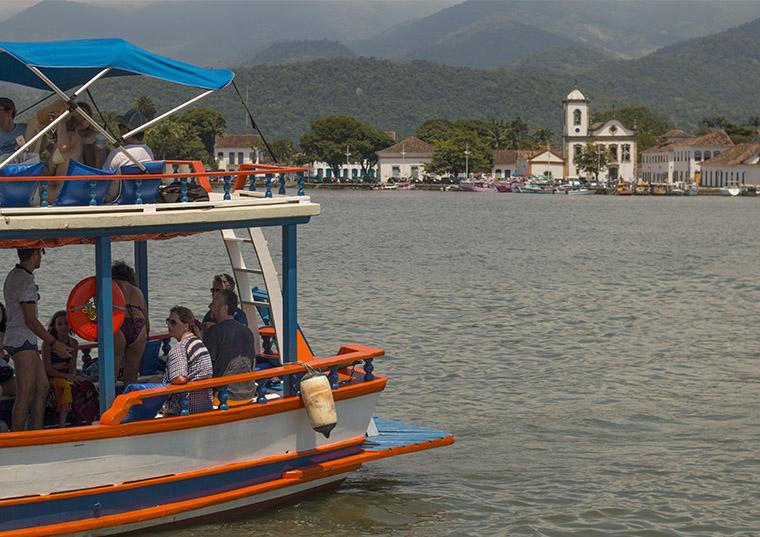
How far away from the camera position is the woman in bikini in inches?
388

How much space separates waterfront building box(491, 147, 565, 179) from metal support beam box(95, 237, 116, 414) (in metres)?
161

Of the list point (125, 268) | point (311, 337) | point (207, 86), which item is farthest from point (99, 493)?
point (311, 337)

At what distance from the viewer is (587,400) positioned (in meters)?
16.0

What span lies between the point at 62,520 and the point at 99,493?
30 centimetres

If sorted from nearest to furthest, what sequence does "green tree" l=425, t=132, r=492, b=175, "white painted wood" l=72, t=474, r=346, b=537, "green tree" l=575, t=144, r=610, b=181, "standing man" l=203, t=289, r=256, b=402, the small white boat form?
"white painted wood" l=72, t=474, r=346, b=537 < "standing man" l=203, t=289, r=256, b=402 < the small white boat < "green tree" l=425, t=132, r=492, b=175 < "green tree" l=575, t=144, r=610, b=181

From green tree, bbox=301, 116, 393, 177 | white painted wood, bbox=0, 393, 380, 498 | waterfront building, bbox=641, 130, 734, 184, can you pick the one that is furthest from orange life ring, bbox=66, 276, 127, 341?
green tree, bbox=301, 116, 393, 177

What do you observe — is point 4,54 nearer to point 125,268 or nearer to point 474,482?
point 125,268

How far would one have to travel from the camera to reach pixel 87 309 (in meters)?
8.85

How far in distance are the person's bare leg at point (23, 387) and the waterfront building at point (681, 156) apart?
509 ft

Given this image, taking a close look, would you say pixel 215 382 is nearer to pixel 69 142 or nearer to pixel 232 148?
pixel 69 142

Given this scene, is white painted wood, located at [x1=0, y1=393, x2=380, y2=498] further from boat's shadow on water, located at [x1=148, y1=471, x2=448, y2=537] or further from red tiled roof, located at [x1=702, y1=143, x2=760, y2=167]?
red tiled roof, located at [x1=702, y1=143, x2=760, y2=167]

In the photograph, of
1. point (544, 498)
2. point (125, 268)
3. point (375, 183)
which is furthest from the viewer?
point (375, 183)

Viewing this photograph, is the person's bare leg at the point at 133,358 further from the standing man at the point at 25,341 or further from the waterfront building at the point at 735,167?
the waterfront building at the point at 735,167

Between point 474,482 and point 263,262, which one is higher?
point 263,262
